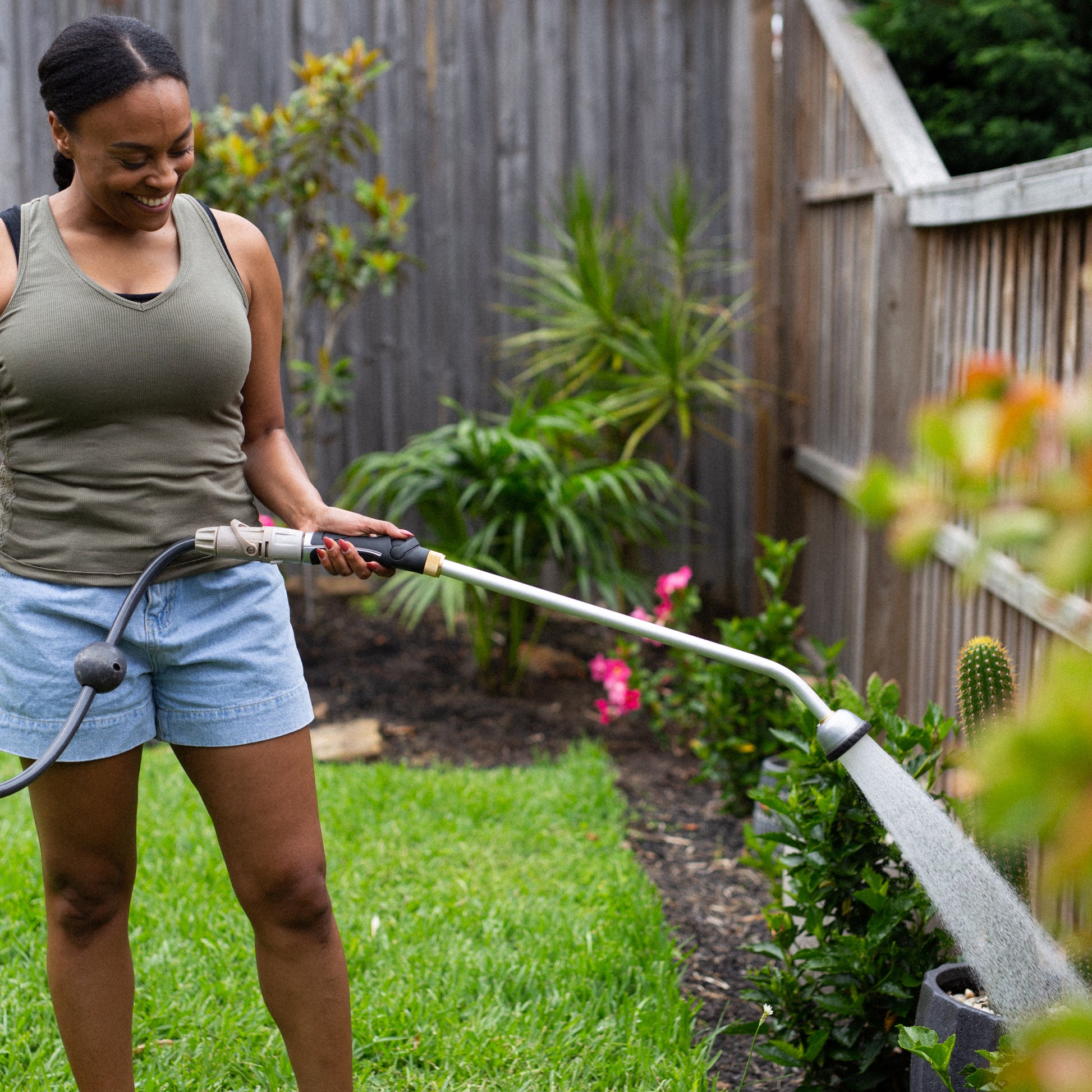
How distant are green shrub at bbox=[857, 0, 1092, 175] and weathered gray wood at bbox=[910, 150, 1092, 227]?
1.46ft

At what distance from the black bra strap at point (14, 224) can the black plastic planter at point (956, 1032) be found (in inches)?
67.9

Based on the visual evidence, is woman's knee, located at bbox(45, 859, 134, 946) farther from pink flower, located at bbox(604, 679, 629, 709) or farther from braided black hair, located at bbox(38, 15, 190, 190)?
pink flower, located at bbox(604, 679, 629, 709)

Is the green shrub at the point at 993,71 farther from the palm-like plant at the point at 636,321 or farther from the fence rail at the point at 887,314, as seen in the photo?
the palm-like plant at the point at 636,321

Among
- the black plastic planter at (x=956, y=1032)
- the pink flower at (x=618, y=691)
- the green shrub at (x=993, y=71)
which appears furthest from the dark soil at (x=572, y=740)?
the green shrub at (x=993, y=71)

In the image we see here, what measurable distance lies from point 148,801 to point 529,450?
1.68 m

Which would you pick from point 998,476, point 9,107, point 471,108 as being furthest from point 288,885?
point 9,107

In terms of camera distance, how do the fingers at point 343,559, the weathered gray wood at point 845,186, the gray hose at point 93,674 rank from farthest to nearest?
1. the weathered gray wood at point 845,186
2. the fingers at point 343,559
3. the gray hose at point 93,674

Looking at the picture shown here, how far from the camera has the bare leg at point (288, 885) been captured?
1.74 metres

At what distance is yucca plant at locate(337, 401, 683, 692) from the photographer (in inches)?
164

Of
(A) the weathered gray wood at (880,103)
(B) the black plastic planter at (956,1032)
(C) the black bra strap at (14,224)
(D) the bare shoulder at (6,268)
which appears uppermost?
(A) the weathered gray wood at (880,103)

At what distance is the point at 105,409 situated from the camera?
5.47ft

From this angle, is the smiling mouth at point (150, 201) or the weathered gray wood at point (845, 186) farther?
the weathered gray wood at point (845, 186)

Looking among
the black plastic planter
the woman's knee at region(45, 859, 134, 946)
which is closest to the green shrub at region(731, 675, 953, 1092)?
the black plastic planter

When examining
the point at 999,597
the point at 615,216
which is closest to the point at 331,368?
the point at 615,216
